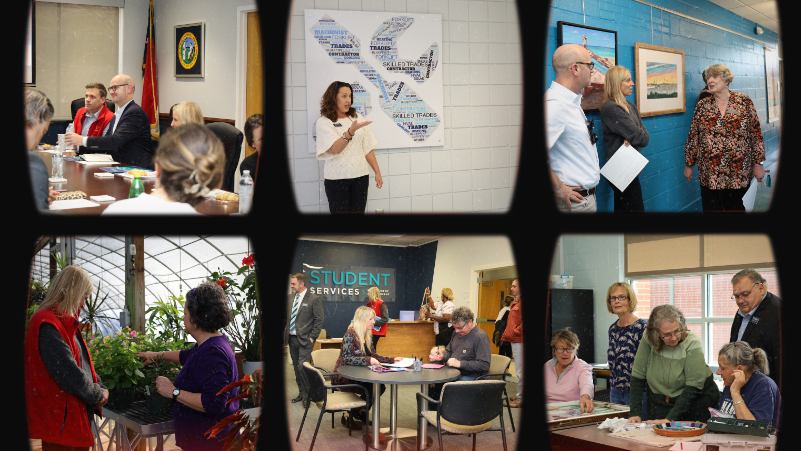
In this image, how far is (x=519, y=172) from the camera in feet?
2.33

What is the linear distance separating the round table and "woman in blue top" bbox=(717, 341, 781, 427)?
374mm

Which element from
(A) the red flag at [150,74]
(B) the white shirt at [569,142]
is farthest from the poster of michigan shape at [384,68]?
(B) the white shirt at [569,142]

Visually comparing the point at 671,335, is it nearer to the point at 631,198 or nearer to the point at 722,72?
the point at 722,72

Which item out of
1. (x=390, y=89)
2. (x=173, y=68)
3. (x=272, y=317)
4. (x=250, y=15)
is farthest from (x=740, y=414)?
(x=390, y=89)

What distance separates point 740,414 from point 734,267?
20cm

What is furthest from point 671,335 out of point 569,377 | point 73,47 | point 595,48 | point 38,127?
point 73,47

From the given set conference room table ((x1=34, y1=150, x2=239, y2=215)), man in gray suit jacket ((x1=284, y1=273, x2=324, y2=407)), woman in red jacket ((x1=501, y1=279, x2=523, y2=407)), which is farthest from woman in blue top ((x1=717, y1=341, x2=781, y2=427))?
conference room table ((x1=34, y1=150, x2=239, y2=215))

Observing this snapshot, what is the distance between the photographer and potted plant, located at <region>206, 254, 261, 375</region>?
816 mm

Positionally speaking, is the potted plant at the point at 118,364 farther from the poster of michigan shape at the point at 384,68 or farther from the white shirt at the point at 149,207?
the poster of michigan shape at the point at 384,68

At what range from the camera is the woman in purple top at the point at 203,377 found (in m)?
0.83

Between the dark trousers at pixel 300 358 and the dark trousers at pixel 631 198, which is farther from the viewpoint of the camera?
the dark trousers at pixel 631 198

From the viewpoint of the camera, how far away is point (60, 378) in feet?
2.73

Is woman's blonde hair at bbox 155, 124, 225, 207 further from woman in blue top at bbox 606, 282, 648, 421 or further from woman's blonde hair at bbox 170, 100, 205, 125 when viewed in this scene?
woman in blue top at bbox 606, 282, 648, 421

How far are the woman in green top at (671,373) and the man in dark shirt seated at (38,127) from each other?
0.85 metres
